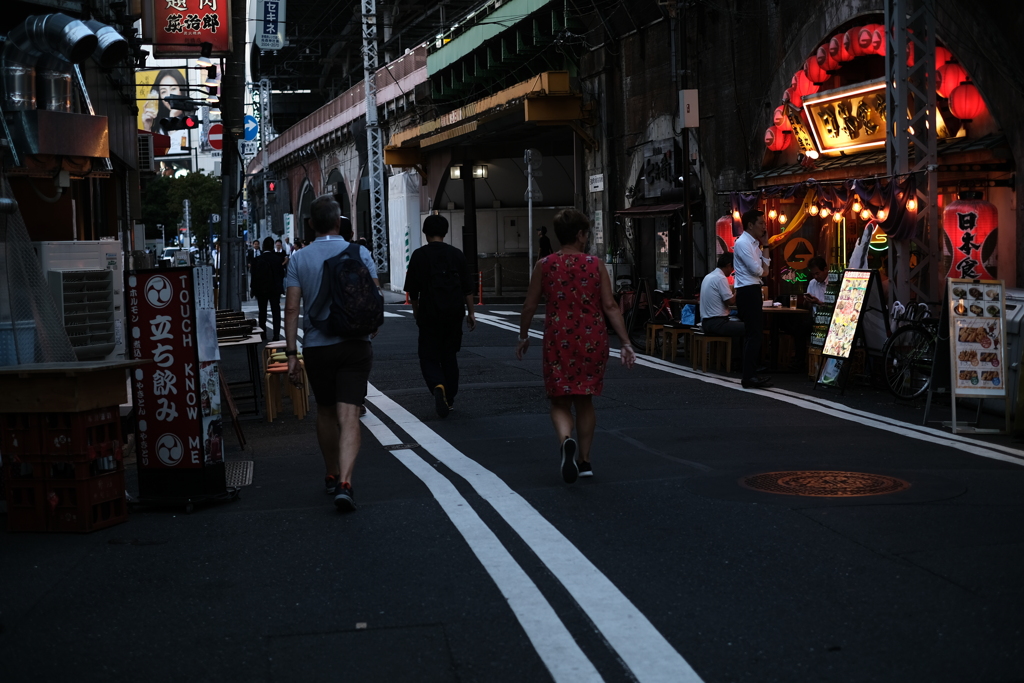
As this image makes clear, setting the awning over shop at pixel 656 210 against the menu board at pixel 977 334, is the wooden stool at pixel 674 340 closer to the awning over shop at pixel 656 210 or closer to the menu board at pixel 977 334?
the awning over shop at pixel 656 210

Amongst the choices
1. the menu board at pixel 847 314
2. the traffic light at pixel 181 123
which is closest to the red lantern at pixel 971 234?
the menu board at pixel 847 314

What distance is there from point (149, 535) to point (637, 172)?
20196 mm

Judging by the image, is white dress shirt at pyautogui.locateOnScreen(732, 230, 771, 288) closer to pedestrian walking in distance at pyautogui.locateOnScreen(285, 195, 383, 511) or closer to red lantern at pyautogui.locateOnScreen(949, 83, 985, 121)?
red lantern at pyautogui.locateOnScreen(949, 83, 985, 121)

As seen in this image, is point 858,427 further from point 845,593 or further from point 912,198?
point 845,593

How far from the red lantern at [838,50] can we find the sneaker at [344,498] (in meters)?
12.4

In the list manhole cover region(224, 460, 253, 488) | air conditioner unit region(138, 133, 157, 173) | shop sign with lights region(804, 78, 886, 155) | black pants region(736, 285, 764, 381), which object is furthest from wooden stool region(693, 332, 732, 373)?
air conditioner unit region(138, 133, 157, 173)

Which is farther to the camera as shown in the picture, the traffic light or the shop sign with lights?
the traffic light

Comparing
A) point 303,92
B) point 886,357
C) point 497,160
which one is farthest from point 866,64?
point 303,92

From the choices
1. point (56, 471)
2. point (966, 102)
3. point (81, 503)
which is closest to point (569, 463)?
point (81, 503)

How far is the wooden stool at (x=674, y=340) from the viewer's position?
56.0ft

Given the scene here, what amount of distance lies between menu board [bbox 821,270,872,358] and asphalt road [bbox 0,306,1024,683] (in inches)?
150

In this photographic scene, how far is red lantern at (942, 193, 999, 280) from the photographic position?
47.0 feet

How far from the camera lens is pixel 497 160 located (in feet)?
131

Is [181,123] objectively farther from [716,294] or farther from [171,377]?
[171,377]
